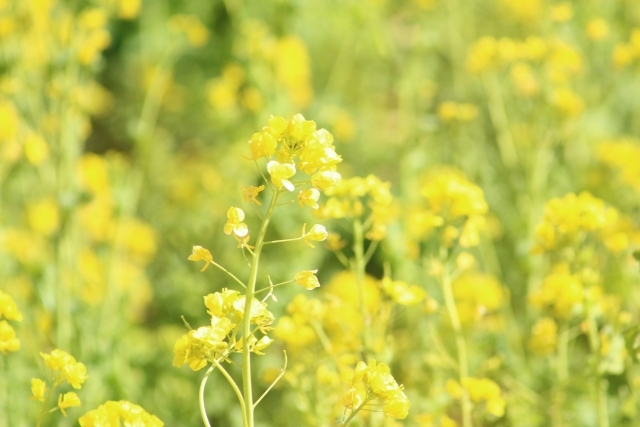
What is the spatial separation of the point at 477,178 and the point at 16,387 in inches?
76.7

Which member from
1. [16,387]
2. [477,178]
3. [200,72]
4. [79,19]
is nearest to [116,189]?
[79,19]

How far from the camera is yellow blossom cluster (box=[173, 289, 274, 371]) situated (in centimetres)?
121

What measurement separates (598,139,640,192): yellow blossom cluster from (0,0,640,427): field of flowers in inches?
0.6

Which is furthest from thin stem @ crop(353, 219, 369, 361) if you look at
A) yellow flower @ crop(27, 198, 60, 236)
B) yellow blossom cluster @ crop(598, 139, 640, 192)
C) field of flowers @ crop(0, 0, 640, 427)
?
yellow flower @ crop(27, 198, 60, 236)

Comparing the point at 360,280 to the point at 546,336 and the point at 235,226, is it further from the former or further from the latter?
the point at 546,336

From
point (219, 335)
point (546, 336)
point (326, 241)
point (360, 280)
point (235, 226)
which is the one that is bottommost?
point (326, 241)

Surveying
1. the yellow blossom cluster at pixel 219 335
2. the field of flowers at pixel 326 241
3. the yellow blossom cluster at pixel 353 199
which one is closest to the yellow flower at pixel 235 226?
the field of flowers at pixel 326 241

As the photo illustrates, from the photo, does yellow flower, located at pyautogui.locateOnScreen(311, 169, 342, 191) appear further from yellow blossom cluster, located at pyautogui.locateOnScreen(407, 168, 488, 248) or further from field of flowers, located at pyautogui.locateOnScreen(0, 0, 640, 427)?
yellow blossom cluster, located at pyautogui.locateOnScreen(407, 168, 488, 248)

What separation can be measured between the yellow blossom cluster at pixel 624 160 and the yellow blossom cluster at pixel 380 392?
2.15m

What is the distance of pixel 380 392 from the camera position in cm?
126

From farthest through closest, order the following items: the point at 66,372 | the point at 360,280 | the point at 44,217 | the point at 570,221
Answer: the point at 44,217 → the point at 570,221 → the point at 360,280 → the point at 66,372

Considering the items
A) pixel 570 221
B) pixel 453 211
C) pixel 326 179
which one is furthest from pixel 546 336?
pixel 326 179

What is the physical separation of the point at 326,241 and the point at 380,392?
2.15 metres

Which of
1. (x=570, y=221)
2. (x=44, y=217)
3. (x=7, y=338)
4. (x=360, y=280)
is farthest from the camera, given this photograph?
(x=44, y=217)
